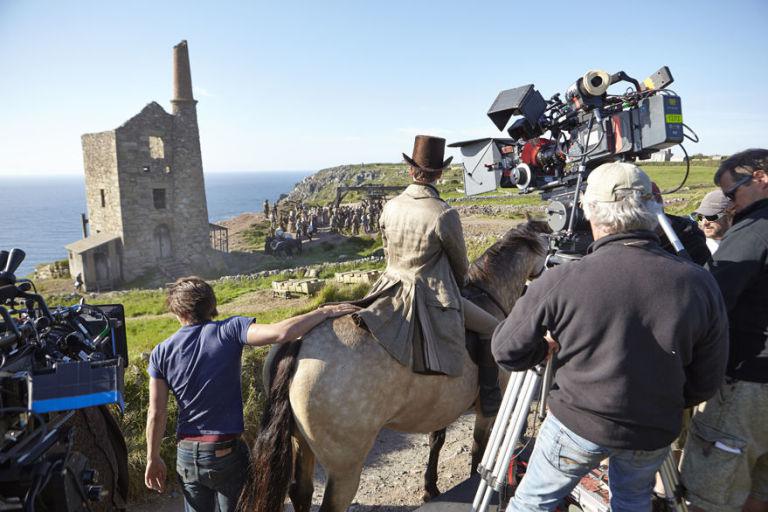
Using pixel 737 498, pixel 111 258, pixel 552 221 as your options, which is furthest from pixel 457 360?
pixel 111 258

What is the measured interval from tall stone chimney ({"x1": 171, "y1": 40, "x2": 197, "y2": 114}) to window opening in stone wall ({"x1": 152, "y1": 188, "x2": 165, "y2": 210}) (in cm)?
432

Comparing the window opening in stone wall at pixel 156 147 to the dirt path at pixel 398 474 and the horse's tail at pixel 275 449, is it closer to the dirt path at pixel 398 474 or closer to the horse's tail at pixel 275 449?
the dirt path at pixel 398 474

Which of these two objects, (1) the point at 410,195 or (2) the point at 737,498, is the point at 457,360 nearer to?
(1) the point at 410,195

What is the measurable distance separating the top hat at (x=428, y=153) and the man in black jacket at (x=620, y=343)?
5.38 feet

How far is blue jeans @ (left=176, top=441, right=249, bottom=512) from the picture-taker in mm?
3025

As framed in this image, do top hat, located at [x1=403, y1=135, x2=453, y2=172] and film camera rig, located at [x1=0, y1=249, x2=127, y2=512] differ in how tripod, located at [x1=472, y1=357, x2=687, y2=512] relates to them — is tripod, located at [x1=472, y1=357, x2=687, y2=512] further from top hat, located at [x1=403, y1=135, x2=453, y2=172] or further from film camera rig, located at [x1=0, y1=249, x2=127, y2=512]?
film camera rig, located at [x1=0, y1=249, x2=127, y2=512]

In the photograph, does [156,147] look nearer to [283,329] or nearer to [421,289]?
[421,289]

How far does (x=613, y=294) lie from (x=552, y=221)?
4.64 ft

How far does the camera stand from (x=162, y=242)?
2902cm

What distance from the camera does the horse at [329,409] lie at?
11.0ft

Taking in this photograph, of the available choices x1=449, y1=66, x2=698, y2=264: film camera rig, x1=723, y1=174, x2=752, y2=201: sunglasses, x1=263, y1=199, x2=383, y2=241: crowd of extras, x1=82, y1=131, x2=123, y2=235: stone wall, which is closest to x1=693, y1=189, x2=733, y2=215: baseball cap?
A: x1=449, y1=66, x2=698, y2=264: film camera rig

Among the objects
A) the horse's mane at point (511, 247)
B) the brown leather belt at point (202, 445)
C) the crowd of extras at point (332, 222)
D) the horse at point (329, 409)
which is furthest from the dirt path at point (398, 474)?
the crowd of extras at point (332, 222)

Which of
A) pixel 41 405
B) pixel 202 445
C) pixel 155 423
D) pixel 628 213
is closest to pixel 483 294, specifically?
pixel 628 213

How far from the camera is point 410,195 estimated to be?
3.69 metres
